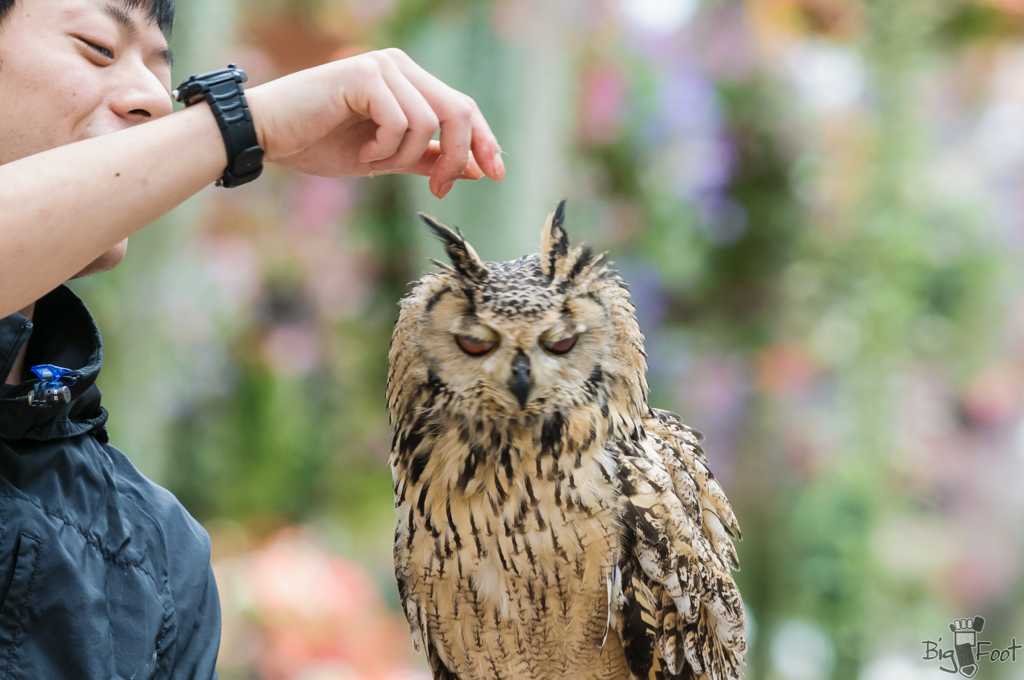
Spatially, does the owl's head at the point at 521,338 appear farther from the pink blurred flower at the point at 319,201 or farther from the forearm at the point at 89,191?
the pink blurred flower at the point at 319,201

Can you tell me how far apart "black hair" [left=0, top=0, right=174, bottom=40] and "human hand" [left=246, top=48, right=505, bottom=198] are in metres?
0.16

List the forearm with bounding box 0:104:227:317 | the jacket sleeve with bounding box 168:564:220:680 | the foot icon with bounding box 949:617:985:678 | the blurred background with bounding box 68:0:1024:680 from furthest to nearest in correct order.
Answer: the blurred background with bounding box 68:0:1024:680 → the foot icon with bounding box 949:617:985:678 → the jacket sleeve with bounding box 168:564:220:680 → the forearm with bounding box 0:104:227:317

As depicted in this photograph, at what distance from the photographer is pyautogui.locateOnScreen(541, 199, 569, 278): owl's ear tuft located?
0.91m

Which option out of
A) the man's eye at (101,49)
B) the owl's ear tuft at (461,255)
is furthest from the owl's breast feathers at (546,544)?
the man's eye at (101,49)

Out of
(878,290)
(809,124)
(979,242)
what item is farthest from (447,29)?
(979,242)

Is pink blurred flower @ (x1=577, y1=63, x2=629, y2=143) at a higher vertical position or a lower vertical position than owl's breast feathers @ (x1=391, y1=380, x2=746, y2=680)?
higher

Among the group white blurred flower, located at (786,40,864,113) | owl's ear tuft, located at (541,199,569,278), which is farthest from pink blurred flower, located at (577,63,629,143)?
owl's ear tuft, located at (541,199,569,278)

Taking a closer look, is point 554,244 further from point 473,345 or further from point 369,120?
point 369,120

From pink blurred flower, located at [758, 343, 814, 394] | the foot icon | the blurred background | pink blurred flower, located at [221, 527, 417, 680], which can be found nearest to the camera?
the foot icon

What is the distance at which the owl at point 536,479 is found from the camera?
91 centimetres

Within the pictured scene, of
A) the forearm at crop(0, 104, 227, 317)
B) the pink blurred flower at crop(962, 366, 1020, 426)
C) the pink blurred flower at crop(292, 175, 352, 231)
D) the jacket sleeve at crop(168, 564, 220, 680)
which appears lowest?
the jacket sleeve at crop(168, 564, 220, 680)

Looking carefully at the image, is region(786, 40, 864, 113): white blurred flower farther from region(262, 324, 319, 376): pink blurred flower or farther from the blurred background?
region(262, 324, 319, 376): pink blurred flower

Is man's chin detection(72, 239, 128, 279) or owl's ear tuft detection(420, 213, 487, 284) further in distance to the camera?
owl's ear tuft detection(420, 213, 487, 284)

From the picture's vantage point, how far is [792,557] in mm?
2578
